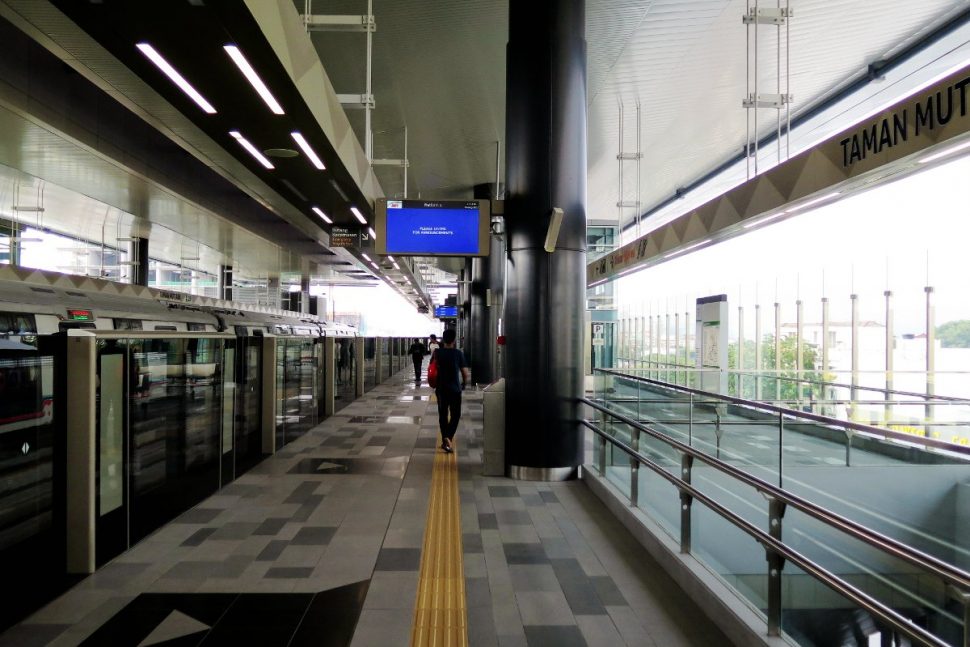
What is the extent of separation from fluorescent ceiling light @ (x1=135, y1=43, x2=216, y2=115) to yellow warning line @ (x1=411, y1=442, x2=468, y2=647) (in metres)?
3.75

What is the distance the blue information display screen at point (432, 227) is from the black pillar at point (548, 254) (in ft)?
2.81

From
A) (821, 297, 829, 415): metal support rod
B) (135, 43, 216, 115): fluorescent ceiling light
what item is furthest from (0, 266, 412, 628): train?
(821, 297, 829, 415): metal support rod

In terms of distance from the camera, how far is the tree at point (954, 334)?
8.07m

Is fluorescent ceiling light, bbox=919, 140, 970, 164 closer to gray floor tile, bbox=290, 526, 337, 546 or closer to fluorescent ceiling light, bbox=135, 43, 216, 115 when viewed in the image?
gray floor tile, bbox=290, 526, 337, 546

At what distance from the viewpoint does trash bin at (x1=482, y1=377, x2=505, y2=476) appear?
22.8 feet

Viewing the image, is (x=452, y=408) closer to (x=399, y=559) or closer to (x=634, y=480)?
(x=634, y=480)

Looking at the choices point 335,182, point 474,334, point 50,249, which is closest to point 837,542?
point 335,182

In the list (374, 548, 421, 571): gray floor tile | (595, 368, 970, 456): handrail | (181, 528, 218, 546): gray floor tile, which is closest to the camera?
(595, 368, 970, 456): handrail

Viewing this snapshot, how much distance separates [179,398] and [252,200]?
8794 millimetres

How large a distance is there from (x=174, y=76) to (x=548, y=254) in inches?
152

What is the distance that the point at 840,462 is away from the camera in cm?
455

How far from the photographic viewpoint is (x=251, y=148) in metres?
6.05

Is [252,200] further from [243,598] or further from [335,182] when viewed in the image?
[243,598]

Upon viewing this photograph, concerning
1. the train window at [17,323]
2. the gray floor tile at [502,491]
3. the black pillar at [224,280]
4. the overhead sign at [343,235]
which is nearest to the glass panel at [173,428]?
the train window at [17,323]
